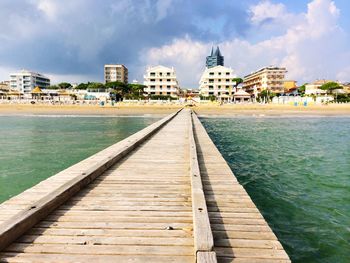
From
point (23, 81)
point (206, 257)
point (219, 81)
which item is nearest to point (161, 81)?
point (219, 81)

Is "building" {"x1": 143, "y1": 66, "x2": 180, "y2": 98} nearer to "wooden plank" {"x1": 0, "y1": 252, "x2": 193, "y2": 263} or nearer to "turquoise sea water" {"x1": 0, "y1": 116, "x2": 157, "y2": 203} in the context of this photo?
"turquoise sea water" {"x1": 0, "y1": 116, "x2": 157, "y2": 203}

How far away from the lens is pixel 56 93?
83438 mm

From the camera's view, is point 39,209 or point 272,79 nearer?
point 39,209

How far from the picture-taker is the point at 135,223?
3629mm

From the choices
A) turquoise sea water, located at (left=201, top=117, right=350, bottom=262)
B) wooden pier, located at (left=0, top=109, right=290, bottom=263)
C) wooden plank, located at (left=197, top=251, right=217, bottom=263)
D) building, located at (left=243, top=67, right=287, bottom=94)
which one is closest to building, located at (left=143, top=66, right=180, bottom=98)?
building, located at (left=243, top=67, right=287, bottom=94)

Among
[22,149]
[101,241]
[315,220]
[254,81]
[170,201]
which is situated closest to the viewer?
[101,241]

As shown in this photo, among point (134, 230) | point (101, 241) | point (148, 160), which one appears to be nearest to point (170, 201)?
point (134, 230)

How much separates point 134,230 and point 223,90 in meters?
88.0

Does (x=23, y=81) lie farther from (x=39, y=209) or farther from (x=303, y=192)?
(x=39, y=209)

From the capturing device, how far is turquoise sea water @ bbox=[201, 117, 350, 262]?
492cm

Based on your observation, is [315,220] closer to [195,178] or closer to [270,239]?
[195,178]

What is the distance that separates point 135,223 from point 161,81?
88905 millimetres

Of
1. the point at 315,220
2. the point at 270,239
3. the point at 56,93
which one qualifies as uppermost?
the point at 56,93

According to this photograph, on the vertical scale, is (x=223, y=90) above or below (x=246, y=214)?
above
